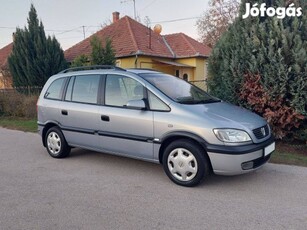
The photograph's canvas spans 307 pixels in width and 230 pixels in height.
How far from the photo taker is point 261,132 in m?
4.10

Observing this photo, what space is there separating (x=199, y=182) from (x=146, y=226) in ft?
4.07

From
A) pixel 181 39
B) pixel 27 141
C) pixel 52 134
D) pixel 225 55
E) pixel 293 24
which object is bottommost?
pixel 27 141

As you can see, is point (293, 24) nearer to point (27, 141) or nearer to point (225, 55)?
point (225, 55)

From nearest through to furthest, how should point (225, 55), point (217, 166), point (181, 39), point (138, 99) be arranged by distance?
point (217, 166)
point (138, 99)
point (225, 55)
point (181, 39)

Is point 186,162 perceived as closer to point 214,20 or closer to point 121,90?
point 121,90

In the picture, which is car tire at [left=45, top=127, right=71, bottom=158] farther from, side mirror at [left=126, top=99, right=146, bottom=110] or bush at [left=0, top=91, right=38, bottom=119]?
bush at [left=0, top=91, right=38, bottom=119]

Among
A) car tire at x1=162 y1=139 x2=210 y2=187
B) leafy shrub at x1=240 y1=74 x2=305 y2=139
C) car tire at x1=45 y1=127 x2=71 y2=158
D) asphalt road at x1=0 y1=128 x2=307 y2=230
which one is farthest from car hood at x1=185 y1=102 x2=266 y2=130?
car tire at x1=45 y1=127 x2=71 y2=158

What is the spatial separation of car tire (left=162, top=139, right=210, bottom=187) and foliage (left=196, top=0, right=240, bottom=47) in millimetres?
25317

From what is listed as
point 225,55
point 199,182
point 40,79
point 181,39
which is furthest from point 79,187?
point 181,39

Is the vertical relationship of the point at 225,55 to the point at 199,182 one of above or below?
above

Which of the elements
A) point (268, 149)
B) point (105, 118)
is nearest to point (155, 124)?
point (105, 118)

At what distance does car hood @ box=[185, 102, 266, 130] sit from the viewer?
3848mm

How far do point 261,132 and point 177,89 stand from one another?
150cm

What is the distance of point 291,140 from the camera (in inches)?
257
